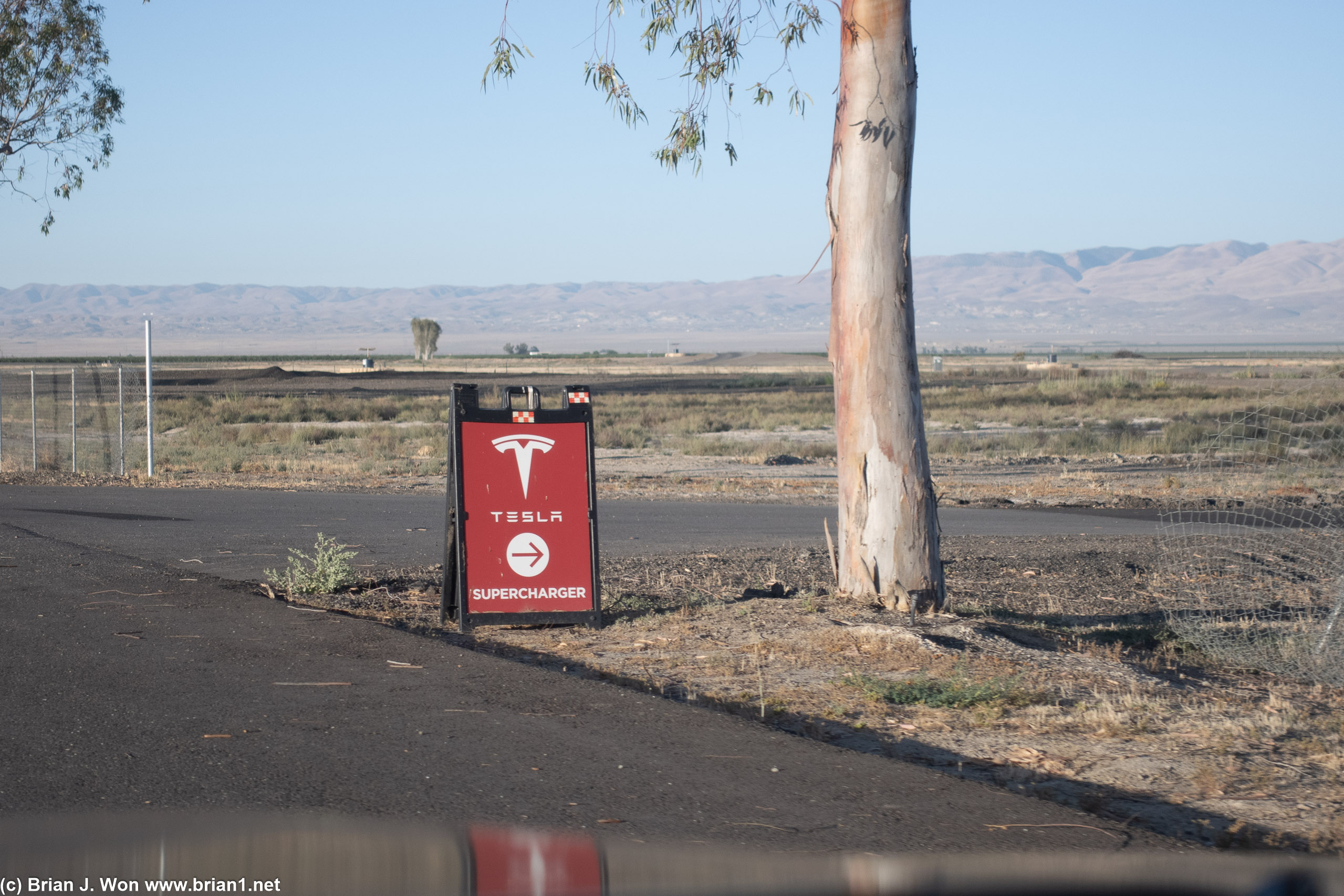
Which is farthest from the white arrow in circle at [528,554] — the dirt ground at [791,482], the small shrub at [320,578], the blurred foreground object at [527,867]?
the dirt ground at [791,482]

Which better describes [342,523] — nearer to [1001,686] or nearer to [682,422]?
[1001,686]

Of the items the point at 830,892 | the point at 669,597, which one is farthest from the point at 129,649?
the point at 830,892

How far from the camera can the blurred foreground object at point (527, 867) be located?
3.70m

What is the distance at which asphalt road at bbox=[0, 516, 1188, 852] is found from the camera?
4.35 metres

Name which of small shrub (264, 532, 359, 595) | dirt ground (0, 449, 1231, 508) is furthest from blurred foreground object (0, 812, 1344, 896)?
dirt ground (0, 449, 1231, 508)

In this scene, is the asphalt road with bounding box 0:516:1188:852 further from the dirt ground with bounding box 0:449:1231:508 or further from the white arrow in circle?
the dirt ground with bounding box 0:449:1231:508

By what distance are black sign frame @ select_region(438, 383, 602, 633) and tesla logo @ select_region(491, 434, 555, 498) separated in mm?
131

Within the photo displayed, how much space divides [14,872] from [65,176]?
2208cm

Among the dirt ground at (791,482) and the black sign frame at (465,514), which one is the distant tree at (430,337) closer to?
the dirt ground at (791,482)

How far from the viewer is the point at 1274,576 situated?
35.5 ft

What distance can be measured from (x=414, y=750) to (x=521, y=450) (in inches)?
121

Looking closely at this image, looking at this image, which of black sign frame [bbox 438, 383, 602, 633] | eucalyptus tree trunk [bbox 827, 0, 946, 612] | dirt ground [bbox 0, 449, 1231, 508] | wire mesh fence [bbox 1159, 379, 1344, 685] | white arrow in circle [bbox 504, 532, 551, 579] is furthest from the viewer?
dirt ground [bbox 0, 449, 1231, 508]

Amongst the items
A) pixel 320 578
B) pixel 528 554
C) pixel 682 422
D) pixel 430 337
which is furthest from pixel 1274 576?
pixel 430 337

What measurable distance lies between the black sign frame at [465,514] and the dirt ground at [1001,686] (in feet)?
0.48
